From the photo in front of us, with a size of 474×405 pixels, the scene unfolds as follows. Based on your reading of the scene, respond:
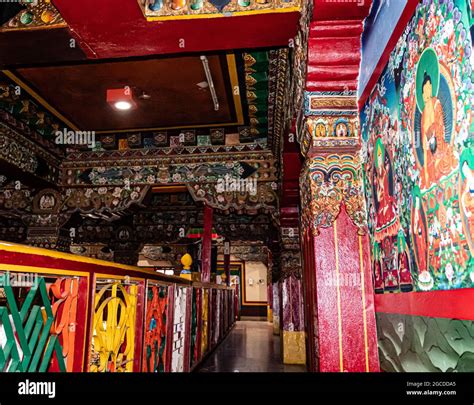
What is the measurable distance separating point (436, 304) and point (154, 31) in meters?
2.56

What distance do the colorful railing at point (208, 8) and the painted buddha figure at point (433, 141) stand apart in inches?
62.5

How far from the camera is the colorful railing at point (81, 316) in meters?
1.51

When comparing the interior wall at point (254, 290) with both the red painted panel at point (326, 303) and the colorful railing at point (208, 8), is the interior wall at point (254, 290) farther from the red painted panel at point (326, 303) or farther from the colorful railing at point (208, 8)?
the colorful railing at point (208, 8)

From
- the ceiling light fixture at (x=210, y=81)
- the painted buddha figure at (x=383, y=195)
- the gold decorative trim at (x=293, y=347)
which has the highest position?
Answer: the ceiling light fixture at (x=210, y=81)

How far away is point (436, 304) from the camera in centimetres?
139

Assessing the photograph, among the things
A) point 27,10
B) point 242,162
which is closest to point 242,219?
point 242,162

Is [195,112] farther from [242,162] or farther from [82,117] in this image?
[82,117]

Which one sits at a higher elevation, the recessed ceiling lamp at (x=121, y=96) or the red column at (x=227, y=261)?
the recessed ceiling lamp at (x=121, y=96)

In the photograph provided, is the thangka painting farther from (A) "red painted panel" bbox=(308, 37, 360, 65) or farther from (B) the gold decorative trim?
(B) the gold decorative trim

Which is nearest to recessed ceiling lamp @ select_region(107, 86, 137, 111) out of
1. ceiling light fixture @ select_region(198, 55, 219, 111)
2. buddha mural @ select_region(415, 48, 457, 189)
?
ceiling light fixture @ select_region(198, 55, 219, 111)

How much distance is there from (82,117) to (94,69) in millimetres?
1596

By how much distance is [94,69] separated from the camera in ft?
15.3

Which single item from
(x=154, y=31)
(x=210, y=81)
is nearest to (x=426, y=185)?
(x=154, y=31)

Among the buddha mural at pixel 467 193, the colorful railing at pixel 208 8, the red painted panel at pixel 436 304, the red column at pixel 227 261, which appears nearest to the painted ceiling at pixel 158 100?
the colorful railing at pixel 208 8
